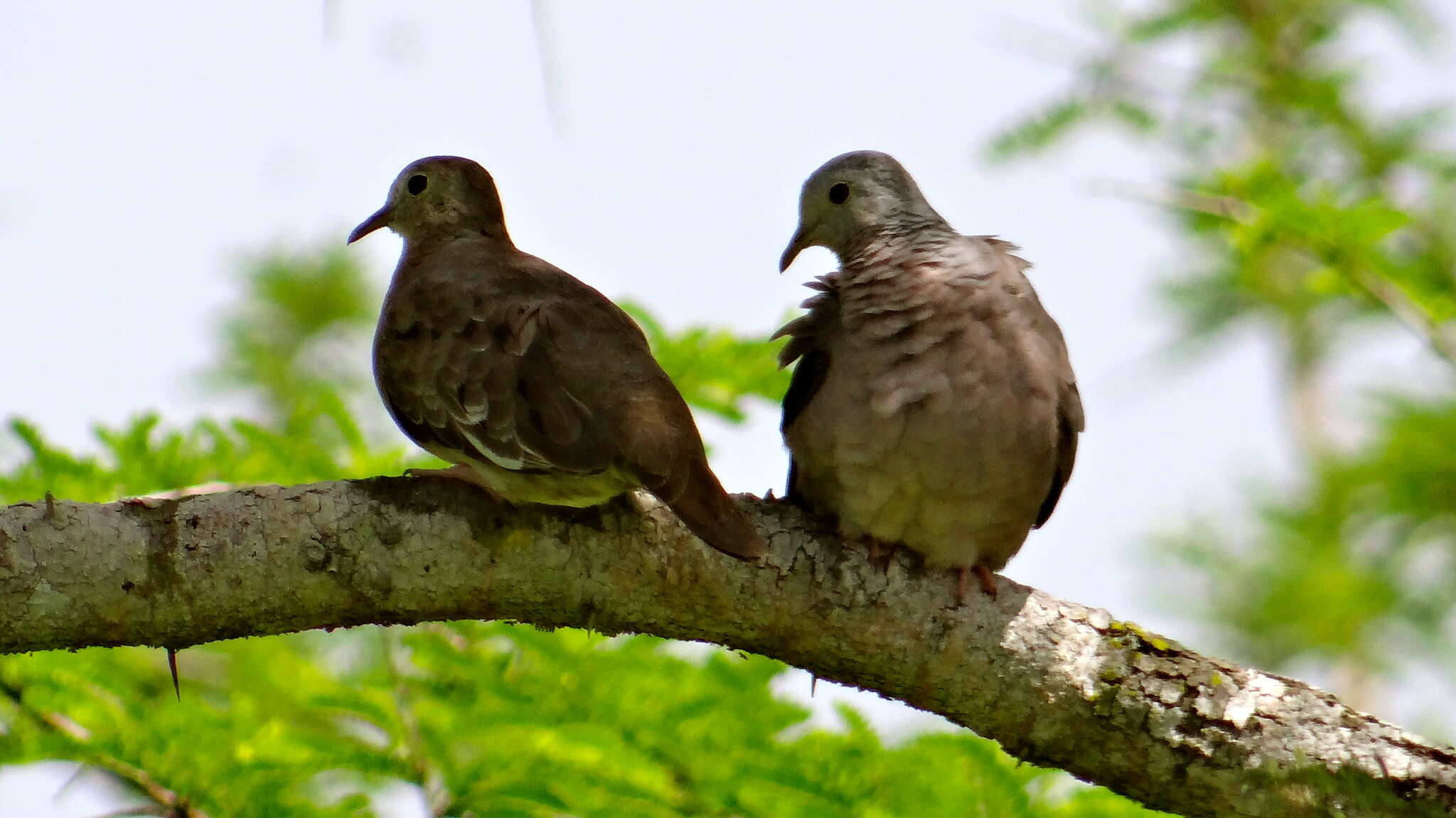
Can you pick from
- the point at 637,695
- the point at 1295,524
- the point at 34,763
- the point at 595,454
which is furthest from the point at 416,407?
the point at 1295,524

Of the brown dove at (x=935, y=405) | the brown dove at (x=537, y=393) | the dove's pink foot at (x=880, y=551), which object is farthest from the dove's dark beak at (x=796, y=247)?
the dove's pink foot at (x=880, y=551)

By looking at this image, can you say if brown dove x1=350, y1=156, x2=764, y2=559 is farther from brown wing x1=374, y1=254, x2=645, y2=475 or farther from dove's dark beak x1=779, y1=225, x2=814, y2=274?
dove's dark beak x1=779, y1=225, x2=814, y2=274

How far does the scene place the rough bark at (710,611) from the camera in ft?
10.7

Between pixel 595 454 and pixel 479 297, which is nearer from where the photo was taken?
pixel 595 454

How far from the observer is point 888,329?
4074 millimetres

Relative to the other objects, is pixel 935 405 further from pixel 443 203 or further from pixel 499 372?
pixel 443 203

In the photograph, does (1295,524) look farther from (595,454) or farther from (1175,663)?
(595,454)

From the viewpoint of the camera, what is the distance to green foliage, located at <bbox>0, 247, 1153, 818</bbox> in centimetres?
404

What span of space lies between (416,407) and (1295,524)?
6122 millimetres

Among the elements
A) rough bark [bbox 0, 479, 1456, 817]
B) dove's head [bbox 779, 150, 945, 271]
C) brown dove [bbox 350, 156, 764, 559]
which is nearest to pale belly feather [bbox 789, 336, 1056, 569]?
rough bark [bbox 0, 479, 1456, 817]

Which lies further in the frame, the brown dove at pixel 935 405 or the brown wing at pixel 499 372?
the brown dove at pixel 935 405

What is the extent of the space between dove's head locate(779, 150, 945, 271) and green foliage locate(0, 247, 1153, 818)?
0.42 m

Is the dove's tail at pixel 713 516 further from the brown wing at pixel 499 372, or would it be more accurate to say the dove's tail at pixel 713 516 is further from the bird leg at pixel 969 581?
the bird leg at pixel 969 581

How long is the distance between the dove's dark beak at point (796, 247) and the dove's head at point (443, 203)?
942mm
